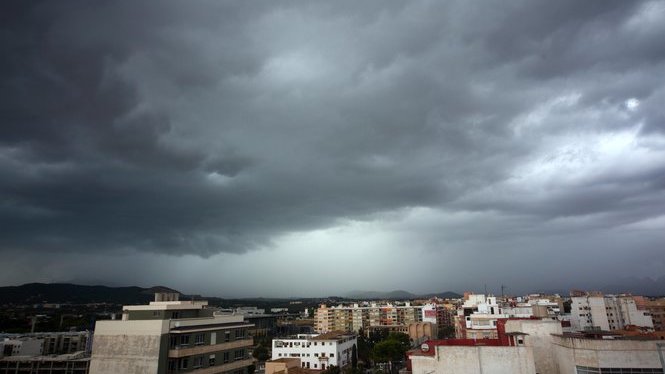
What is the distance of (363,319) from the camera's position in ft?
584

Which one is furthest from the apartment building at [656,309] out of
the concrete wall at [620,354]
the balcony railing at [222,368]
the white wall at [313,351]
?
the balcony railing at [222,368]

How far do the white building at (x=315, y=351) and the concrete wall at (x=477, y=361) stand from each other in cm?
6037

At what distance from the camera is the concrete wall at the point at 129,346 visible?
43.4 meters

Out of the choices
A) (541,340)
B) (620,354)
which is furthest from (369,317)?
Answer: (620,354)

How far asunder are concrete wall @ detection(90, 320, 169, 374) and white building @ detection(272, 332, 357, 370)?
52398mm

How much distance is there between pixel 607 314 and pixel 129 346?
374 ft

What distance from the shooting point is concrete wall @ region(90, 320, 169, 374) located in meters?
43.4

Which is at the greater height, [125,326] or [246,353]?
[125,326]

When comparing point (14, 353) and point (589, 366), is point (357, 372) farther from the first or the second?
point (14, 353)

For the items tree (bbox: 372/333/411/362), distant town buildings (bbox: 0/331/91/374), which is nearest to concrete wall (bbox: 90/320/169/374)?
distant town buildings (bbox: 0/331/91/374)

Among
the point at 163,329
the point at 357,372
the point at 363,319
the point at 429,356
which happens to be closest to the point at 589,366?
the point at 429,356

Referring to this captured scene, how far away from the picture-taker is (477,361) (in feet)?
119

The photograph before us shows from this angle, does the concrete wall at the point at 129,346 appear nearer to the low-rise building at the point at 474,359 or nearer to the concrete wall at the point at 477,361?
the low-rise building at the point at 474,359

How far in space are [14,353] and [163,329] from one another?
6206cm
